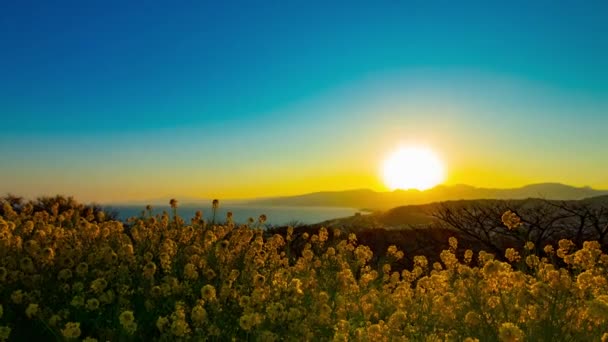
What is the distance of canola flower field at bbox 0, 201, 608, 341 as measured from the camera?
4.84 m

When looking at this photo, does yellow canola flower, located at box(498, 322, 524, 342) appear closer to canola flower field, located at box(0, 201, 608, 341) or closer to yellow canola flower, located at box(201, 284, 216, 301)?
canola flower field, located at box(0, 201, 608, 341)

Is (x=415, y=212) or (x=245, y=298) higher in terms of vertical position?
(x=415, y=212)

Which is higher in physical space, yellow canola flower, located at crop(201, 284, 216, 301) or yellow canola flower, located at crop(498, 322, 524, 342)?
yellow canola flower, located at crop(201, 284, 216, 301)

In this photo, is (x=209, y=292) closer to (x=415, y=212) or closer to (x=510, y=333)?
(x=510, y=333)

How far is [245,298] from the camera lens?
217 inches

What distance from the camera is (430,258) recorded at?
52.5 feet

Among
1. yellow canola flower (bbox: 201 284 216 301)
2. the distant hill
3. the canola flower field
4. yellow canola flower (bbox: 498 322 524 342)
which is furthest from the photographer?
the distant hill

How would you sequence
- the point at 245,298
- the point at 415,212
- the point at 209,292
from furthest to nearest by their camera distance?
the point at 415,212 < the point at 245,298 < the point at 209,292

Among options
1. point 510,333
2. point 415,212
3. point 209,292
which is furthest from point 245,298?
point 415,212

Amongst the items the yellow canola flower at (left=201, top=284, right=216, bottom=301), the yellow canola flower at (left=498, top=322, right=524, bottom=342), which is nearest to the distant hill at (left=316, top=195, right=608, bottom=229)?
the yellow canola flower at (left=201, top=284, right=216, bottom=301)

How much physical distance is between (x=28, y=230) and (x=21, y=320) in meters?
2.98

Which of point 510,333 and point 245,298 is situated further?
point 245,298

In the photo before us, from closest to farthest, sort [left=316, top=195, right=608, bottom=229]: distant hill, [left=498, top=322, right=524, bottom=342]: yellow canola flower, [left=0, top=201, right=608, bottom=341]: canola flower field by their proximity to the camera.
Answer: [left=498, top=322, right=524, bottom=342]: yellow canola flower, [left=0, top=201, right=608, bottom=341]: canola flower field, [left=316, top=195, right=608, bottom=229]: distant hill

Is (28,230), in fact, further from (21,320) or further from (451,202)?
(451,202)
